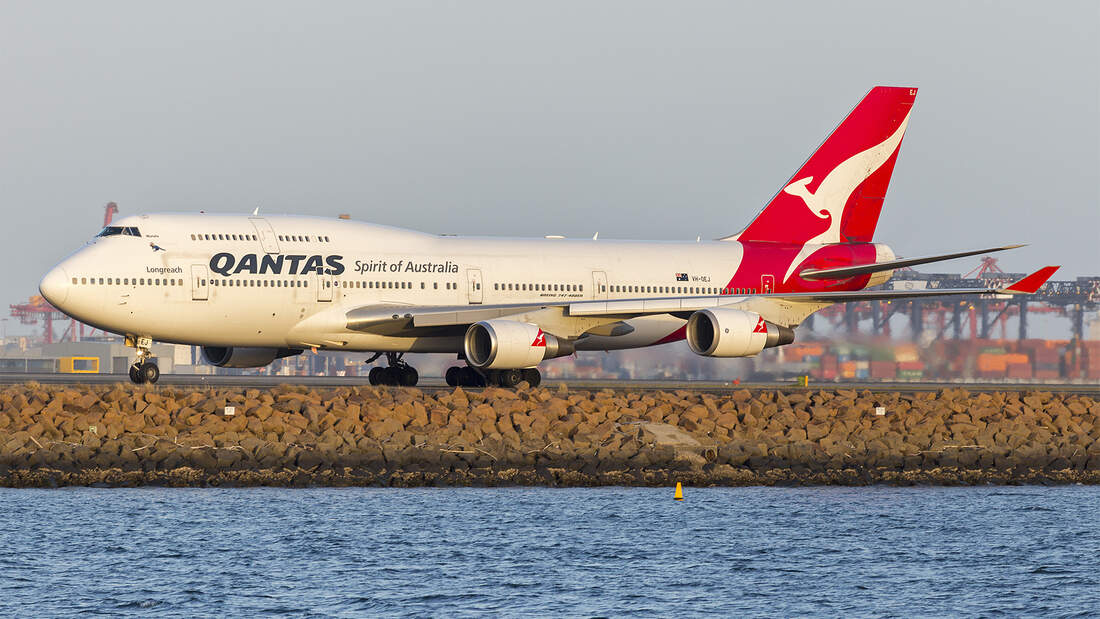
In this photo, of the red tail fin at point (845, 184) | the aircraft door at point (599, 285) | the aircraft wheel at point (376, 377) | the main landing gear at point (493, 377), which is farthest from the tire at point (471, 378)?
the red tail fin at point (845, 184)

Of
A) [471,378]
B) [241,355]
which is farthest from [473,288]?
[241,355]

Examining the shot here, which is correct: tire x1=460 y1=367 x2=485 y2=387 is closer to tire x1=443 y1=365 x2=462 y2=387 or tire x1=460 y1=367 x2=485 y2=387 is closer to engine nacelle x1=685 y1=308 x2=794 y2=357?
tire x1=443 y1=365 x2=462 y2=387

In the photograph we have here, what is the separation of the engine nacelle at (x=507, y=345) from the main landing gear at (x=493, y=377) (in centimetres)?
95

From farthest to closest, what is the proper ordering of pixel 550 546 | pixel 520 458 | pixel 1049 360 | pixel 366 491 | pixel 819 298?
pixel 1049 360 < pixel 819 298 < pixel 520 458 < pixel 366 491 < pixel 550 546

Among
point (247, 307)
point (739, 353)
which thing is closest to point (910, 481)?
point (739, 353)

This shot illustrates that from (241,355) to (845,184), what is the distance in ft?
59.7

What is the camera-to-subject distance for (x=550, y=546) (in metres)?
23.8

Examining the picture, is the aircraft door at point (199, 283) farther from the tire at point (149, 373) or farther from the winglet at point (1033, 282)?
the winglet at point (1033, 282)

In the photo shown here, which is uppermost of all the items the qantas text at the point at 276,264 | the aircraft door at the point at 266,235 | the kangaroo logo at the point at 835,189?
the kangaroo logo at the point at 835,189

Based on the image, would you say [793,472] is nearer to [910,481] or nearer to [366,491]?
[910,481]

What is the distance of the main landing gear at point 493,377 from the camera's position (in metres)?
40.1

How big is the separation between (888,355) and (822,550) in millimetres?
25544

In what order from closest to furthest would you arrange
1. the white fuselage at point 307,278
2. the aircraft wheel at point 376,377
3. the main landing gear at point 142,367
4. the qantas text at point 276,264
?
the white fuselage at point 307,278
the qantas text at point 276,264
the main landing gear at point 142,367
the aircraft wheel at point 376,377

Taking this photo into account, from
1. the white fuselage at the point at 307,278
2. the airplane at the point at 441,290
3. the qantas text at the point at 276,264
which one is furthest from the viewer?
the qantas text at the point at 276,264
